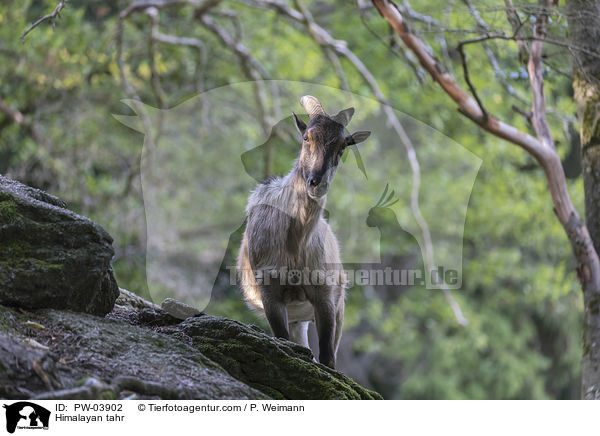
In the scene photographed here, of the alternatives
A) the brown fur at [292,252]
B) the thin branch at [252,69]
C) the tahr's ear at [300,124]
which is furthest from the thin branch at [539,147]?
the thin branch at [252,69]

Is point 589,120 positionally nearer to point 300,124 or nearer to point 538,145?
point 538,145

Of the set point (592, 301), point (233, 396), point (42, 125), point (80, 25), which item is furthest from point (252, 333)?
point (80, 25)

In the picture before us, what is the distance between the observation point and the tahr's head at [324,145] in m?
3.53

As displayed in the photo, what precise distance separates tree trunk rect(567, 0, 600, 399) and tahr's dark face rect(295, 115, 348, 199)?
2.22 m

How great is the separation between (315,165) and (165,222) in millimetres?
6017

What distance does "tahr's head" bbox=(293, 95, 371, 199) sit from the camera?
11.6 ft

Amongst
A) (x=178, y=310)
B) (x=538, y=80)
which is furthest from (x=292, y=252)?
(x=538, y=80)

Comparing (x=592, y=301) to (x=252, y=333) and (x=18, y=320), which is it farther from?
(x=18, y=320)

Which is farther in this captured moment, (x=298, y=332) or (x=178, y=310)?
(x=298, y=332)

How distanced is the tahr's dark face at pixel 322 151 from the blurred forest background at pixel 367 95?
204cm

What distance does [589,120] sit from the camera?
5.04 metres

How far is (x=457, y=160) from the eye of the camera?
1396 cm

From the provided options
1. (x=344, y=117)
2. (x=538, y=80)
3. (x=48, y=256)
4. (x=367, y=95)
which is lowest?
(x=48, y=256)
